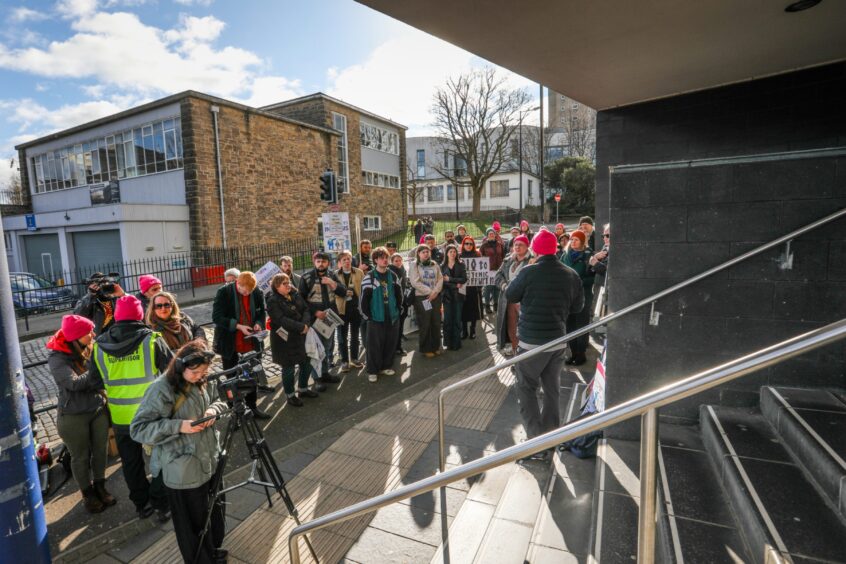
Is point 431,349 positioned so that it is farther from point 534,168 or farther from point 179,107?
point 534,168

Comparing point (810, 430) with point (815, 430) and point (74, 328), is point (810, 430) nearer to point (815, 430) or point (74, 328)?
point (815, 430)

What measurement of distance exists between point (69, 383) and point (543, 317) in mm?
4188

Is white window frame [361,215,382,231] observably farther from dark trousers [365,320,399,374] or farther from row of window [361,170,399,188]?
dark trousers [365,320,399,374]

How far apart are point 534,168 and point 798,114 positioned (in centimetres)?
4879

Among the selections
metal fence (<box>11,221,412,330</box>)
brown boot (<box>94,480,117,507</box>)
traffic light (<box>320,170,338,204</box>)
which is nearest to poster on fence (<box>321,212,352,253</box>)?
traffic light (<box>320,170,338,204</box>)

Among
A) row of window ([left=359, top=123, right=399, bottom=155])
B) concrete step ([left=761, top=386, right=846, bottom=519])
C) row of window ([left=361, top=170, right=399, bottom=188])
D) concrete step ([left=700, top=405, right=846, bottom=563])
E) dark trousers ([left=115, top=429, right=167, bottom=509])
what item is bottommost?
dark trousers ([left=115, top=429, right=167, bottom=509])

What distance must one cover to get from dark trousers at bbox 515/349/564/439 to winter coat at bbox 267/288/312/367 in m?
3.08

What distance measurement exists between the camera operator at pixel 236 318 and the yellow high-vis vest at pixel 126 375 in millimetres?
1990

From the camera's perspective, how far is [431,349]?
317 inches

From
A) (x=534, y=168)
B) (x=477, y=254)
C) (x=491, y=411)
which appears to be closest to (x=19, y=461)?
(x=491, y=411)

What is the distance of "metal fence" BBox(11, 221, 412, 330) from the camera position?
13.6 meters

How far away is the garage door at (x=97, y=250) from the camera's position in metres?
17.9

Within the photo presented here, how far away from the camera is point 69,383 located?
12.3 ft

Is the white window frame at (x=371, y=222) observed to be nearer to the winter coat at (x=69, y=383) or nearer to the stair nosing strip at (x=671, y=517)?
the winter coat at (x=69, y=383)
